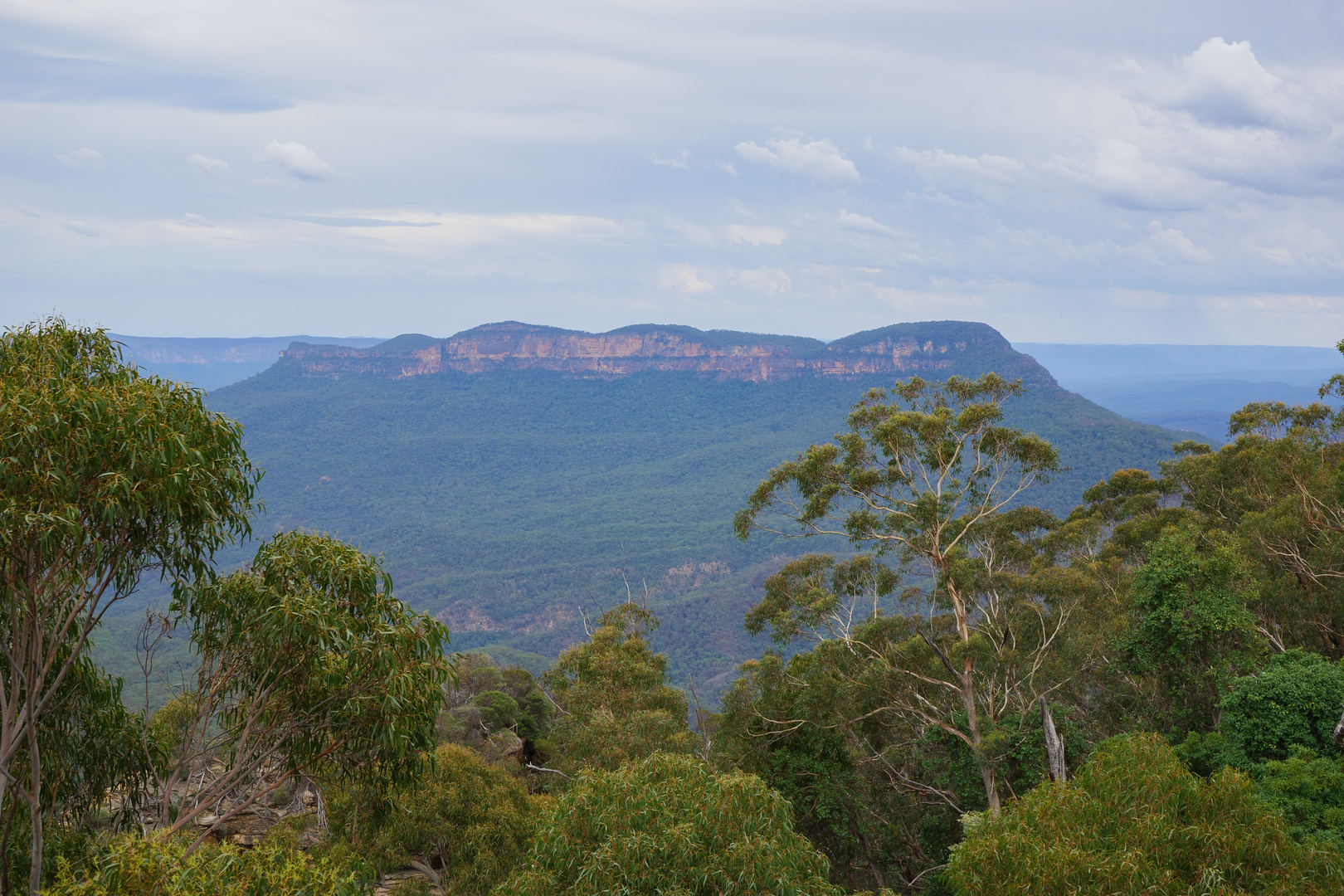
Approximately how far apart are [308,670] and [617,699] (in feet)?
37.8

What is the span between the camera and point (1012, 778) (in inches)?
705

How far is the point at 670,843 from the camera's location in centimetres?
855

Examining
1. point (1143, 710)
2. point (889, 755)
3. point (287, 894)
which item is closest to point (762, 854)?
point (287, 894)

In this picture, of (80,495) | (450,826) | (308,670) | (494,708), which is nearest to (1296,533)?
(450,826)

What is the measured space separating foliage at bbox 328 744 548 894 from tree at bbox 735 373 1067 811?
22.7ft

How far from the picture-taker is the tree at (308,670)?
27.6ft

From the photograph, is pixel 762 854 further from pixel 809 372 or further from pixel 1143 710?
pixel 809 372

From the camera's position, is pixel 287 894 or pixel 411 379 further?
pixel 411 379

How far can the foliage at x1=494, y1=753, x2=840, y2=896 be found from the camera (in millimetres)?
Result: 8320

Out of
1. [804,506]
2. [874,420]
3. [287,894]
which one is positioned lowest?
[287,894]

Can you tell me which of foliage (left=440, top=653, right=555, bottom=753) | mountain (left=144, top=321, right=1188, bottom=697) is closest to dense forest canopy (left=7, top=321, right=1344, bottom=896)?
foliage (left=440, top=653, right=555, bottom=753)

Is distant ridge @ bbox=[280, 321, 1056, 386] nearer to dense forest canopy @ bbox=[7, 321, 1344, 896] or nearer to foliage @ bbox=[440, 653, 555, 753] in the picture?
foliage @ bbox=[440, 653, 555, 753]

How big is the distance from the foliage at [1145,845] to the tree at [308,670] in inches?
238

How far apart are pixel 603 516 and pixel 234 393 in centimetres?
10166
